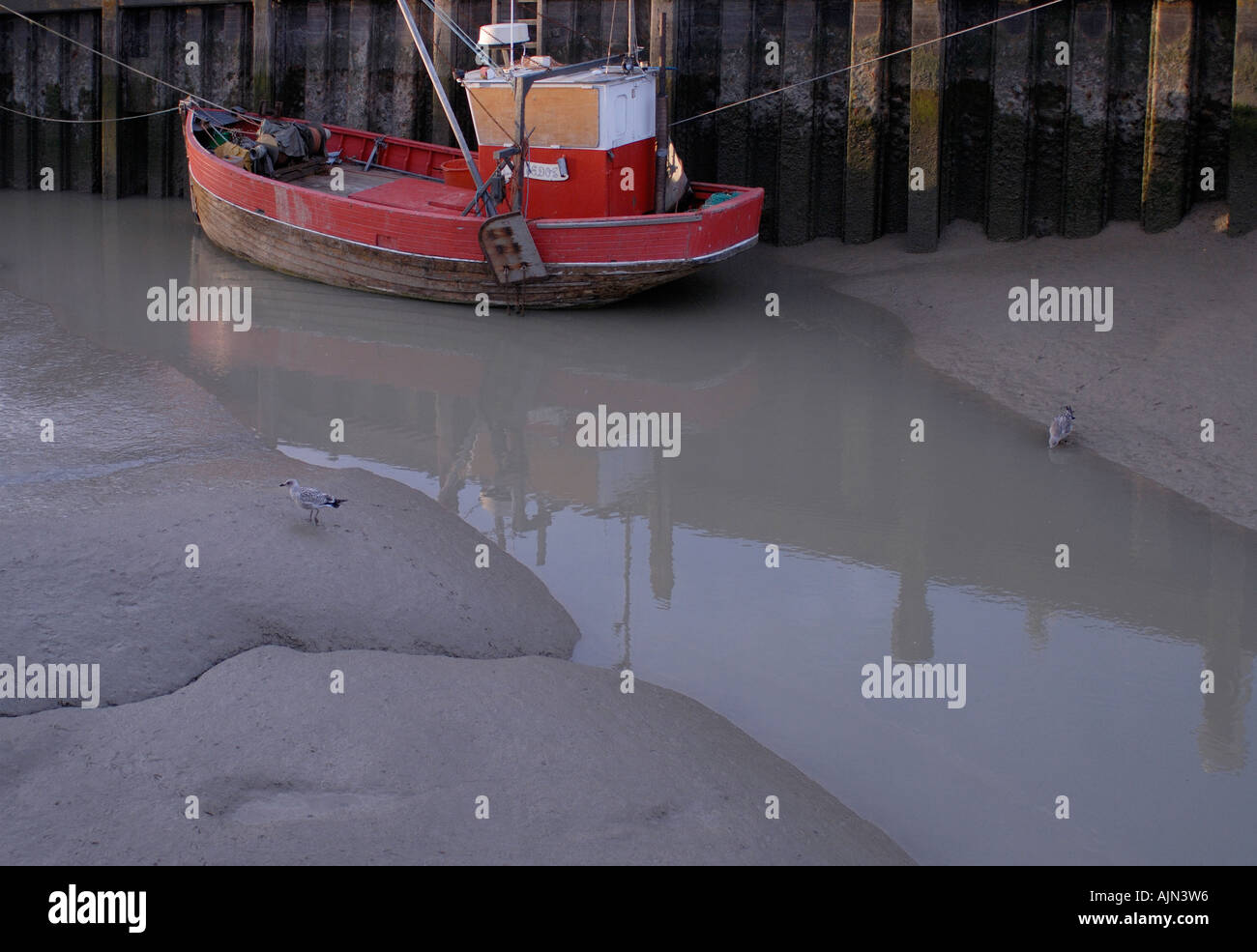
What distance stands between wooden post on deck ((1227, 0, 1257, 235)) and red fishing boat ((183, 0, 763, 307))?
4401 millimetres

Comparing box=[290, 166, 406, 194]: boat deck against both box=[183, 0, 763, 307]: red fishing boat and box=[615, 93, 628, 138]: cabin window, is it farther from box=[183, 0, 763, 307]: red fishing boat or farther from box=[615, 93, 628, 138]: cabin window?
box=[615, 93, 628, 138]: cabin window

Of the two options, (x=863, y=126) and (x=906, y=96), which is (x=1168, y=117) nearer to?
(x=906, y=96)

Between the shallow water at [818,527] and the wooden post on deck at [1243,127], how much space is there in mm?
3270

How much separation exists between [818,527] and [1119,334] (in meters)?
4.04

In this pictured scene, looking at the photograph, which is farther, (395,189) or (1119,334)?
(395,189)

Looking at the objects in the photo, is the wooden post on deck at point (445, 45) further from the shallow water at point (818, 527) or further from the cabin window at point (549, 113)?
the shallow water at point (818, 527)

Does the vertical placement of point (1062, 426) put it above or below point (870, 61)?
below

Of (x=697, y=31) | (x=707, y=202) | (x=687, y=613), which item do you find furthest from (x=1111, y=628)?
(x=697, y=31)

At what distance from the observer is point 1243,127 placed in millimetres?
12430

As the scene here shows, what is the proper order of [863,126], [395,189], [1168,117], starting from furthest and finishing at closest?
[395,189]
[863,126]
[1168,117]

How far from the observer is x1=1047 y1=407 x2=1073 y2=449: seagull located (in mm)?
9914

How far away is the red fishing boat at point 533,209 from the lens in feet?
42.5

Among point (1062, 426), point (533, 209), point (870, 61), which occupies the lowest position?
point (1062, 426)

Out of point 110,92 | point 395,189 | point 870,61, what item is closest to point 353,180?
point 395,189
